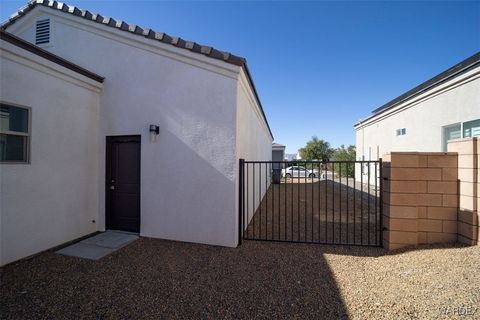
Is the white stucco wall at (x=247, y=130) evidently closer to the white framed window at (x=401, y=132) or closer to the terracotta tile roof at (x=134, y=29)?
the terracotta tile roof at (x=134, y=29)

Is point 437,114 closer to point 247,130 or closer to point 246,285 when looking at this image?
point 247,130

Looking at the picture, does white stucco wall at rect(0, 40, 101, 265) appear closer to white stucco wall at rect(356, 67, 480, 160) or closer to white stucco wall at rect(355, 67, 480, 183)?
white stucco wall at rect(355, 67, 480, 183)

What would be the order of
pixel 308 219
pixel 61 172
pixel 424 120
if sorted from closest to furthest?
1. pixel 61 172
2. pixel 308 219
3. pixel 424 120

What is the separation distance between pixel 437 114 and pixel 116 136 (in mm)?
10693

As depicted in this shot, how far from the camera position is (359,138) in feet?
54.7

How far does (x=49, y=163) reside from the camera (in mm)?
4117

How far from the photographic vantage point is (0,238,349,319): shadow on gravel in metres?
2.50

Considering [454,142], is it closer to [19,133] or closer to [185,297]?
[185,297]

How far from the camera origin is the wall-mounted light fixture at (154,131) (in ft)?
15.0

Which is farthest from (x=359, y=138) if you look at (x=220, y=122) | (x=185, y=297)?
(x=185, y=297)

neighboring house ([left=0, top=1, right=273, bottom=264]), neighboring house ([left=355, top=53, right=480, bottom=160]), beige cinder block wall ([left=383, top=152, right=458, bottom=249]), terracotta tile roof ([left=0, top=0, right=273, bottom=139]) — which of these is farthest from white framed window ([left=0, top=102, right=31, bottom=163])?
neighboring house ([left=355, top=53, right=480, bottom=160])

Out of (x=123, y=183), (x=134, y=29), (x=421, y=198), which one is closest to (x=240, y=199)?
(x=123, y=183)

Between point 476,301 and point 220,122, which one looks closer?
point 476,301

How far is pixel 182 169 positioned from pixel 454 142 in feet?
17.1
